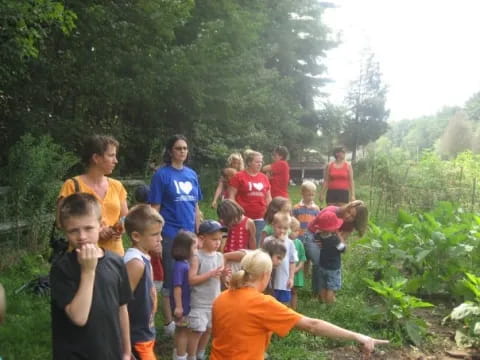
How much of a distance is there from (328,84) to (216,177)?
14.0 metres

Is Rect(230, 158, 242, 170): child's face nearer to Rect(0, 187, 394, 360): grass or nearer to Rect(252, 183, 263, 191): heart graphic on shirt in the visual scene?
Rect(252, 183, 263, 191): heart graphic on shirt

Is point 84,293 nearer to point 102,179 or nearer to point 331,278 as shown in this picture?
point 102,179

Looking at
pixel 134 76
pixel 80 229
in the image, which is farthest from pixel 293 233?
pixel 134 76

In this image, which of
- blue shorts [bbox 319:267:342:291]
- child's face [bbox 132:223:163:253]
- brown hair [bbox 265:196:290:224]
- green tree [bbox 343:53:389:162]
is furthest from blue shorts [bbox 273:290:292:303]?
green tree [bbox 343:53:389:162]

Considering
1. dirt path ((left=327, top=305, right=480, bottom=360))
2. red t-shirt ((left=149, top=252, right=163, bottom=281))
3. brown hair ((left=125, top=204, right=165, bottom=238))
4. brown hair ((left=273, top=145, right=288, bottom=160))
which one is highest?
brown hair ((left=273, top=145, right=288, bottom=160))

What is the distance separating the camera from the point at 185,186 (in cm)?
433

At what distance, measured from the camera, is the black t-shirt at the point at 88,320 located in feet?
6.77

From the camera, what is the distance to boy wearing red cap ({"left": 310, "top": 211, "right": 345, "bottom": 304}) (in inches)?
209

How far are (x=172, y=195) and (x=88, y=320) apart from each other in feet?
7.27

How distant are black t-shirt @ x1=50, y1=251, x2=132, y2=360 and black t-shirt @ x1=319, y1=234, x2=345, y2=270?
3472 mm

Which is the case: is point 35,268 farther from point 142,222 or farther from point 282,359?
point 142,222

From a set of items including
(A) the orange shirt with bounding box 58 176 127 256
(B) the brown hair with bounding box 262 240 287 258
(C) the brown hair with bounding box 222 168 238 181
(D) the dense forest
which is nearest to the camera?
(A) the orange shirt with bounding box 58 176 127 256

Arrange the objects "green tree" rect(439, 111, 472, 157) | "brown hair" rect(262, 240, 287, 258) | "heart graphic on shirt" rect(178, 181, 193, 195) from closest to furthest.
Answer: "brown hair" rect(262, 240, 287, 258) < "heart graphic on shirt" rect(178, 181, 193, 195) < "green tree" rect(439, 111, 472, 157)

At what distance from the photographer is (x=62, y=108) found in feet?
38.2
